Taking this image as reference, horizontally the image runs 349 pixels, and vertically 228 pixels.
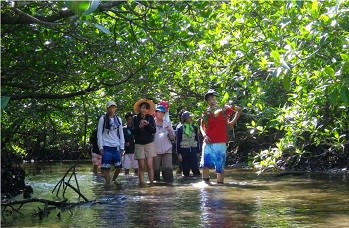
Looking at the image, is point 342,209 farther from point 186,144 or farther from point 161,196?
point 186,144

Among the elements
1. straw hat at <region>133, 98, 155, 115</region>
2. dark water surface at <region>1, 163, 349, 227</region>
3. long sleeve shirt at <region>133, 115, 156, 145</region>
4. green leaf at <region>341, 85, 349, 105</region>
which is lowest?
dark water surface at <region>1, 163, 349, 227</region>

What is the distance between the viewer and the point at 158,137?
13.9 metres

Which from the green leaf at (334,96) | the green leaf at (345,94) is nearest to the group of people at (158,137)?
the green leaf at (334,96)

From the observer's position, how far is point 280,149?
39.6 ft

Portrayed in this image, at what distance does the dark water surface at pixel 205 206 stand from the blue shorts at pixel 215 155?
398 millimetres

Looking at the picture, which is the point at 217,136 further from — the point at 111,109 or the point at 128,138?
the point at 128,138

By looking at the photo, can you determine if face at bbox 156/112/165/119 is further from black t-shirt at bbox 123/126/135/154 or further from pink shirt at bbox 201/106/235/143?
black t-shirt at bbox 123/126/135/154

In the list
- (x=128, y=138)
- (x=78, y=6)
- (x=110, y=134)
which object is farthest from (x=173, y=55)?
(x=78, y=6)

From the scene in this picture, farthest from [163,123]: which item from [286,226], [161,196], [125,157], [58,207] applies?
[286,226]

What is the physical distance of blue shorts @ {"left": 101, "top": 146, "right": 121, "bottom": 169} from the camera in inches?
513

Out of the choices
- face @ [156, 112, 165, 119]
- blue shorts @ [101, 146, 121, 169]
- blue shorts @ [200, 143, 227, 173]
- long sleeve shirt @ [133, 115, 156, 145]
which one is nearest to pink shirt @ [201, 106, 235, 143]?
blue shorts @ [200, 143, 227, 173]

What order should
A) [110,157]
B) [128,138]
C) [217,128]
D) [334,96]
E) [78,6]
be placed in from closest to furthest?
1. [78,6]
2. [334,96]
3. [217,128]
4. [110,157]
5. [128,138]

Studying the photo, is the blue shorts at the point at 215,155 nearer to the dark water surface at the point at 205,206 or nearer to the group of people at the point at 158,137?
the group of people at the point at 158,137

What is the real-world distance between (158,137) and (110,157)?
125 centimetres
